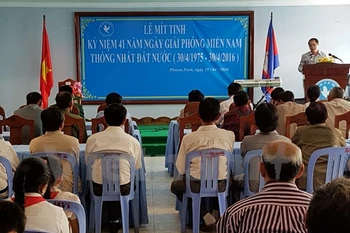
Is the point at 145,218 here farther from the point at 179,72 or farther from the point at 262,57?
the point at 262,57

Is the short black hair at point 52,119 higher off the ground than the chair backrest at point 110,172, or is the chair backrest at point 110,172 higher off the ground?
the short black hair at point 52,119

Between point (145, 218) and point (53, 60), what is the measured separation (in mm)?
4774

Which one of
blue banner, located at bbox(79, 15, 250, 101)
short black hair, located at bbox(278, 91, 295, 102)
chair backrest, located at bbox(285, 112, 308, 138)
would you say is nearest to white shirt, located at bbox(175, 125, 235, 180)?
chair backrest, located at bbox(285, 112, 308, 138)

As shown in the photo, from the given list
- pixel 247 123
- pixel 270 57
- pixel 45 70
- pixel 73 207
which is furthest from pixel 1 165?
pixel 270 57

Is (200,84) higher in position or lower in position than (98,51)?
lower

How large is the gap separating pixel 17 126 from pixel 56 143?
1166mm

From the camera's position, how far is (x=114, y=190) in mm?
3072

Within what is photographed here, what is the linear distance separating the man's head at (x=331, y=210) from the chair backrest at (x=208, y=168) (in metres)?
1.98

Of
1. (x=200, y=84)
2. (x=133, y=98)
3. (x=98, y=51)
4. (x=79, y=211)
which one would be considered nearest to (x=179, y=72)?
(x=200, y=84)

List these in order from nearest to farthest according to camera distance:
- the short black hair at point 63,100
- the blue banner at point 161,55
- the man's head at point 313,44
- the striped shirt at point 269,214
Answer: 1. the striped shirt at point 269,214
2. the short black hair at point 63,100
3. the man's head at point 313,44
4. the blue banner at point 161,55

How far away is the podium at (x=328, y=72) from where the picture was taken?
18.0 ft

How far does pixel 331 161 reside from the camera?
2982 mm

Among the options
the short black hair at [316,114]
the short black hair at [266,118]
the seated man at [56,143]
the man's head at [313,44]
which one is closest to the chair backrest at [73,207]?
the seated man at [56,143]

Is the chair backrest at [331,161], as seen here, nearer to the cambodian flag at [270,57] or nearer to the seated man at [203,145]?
the seated man at [203,145]
